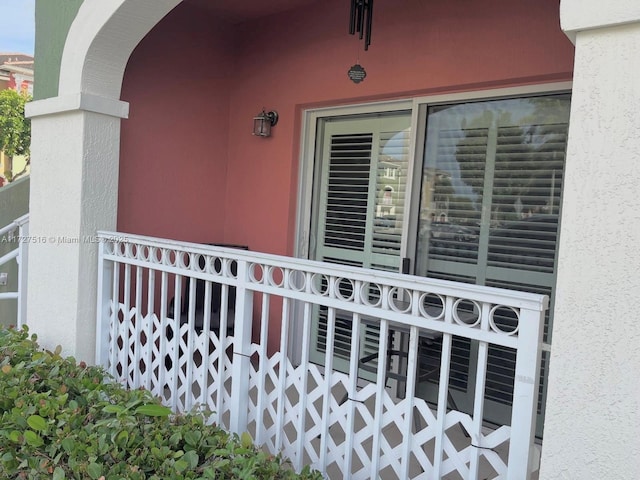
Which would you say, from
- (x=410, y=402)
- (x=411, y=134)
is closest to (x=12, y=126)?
(x=411, y=134)

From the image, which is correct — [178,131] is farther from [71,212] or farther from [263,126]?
[71,212]

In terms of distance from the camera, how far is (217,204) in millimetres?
4859

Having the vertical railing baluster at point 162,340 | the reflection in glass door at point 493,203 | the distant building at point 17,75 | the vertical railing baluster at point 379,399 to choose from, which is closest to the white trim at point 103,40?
the vertical railing baluster at point 162,340

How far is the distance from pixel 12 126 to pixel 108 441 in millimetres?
20216

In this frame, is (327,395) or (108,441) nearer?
(108,441)

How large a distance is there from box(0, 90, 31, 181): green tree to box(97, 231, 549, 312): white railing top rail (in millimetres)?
18657

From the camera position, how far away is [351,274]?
215 cm

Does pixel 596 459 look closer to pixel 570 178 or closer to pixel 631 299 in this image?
pixel 631 299

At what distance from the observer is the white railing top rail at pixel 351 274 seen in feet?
5.62

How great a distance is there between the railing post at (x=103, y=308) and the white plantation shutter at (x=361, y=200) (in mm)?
1574

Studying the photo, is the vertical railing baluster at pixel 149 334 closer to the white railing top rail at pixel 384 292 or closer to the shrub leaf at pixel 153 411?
the white railing top rail at pixel 384 292

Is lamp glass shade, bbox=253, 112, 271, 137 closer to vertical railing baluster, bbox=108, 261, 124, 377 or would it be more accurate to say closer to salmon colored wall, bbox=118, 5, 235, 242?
salmon colored wall, bbox=118, 5, 235, 242

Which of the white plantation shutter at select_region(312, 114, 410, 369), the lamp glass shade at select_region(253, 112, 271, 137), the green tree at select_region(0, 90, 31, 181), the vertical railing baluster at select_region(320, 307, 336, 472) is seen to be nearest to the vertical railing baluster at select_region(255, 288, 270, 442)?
the vertical railing baluster at select_region(320, 307, 336, 472)

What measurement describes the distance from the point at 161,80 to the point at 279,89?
3.11ft
